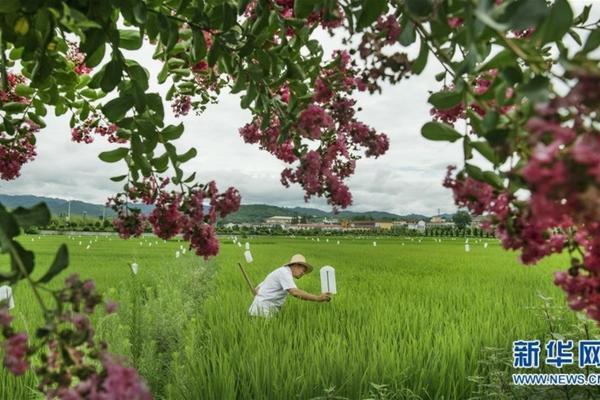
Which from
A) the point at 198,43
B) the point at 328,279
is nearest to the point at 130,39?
the point at 198,43

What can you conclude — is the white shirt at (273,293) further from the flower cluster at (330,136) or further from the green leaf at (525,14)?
the green leaf at (525,14)

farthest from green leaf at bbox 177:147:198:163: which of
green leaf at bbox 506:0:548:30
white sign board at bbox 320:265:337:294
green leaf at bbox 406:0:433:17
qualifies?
white sign board at bbox 320:265:337:294

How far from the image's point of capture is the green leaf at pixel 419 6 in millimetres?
1019

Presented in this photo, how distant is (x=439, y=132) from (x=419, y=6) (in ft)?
0.81

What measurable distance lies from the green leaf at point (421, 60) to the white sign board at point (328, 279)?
15.0 feet

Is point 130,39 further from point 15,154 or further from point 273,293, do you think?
point 273,293

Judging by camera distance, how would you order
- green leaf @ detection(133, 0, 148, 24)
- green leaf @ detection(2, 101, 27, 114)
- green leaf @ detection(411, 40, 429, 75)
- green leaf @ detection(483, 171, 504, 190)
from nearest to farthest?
green leaf @ detection(483, 171, 504, 190) < green leaf @ detection(411, 40, 429, 75) < green leaf @ detection(133, 0, 148, 24) < green leaf @ detection(2, 101, 27, 114)

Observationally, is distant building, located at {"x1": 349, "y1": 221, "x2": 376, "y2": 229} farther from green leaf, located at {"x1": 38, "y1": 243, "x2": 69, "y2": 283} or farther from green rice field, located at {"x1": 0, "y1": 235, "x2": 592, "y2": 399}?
green leaf, located at {"x1": 38, "y1": 243, "x2": 69, "y2": 283}

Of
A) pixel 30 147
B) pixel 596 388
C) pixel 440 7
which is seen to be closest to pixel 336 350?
pixel 596 388

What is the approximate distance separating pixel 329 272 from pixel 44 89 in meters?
3.74

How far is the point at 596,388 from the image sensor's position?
333 centimetres

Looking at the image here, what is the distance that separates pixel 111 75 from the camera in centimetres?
168

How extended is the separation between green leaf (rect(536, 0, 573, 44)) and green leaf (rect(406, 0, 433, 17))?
269 millimetres

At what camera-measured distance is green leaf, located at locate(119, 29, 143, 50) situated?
2062mm
